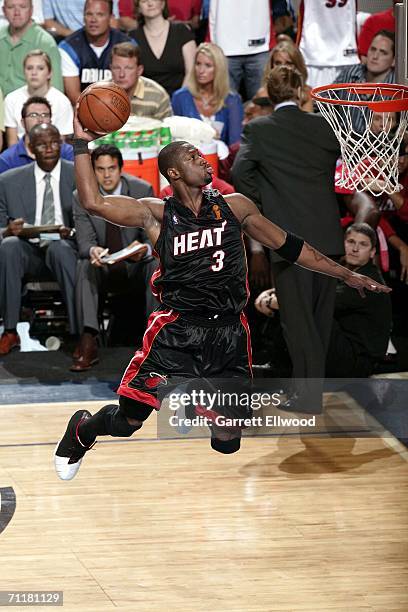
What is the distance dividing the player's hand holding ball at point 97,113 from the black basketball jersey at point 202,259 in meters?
0.47

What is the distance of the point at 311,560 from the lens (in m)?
4.61

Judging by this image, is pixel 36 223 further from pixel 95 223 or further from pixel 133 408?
pixel 133 408

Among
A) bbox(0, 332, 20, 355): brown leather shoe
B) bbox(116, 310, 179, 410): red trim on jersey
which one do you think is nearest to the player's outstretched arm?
bbox(116, 310, 179, 410): red trim on jersey

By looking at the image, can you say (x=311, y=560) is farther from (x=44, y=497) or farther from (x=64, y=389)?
(x=64, y=389)

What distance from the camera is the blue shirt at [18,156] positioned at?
734 cm

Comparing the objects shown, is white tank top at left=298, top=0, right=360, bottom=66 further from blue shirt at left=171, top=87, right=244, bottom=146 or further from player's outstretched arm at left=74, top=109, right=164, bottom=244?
player's outstretched arm at left=74, top=109, right=164, bottom=244

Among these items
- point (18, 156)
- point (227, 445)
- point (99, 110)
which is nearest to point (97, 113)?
point (99, 110)

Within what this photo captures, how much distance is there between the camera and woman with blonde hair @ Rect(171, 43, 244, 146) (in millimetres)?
7352

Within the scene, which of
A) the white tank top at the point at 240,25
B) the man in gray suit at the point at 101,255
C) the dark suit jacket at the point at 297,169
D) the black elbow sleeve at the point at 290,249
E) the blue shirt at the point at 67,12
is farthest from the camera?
the blue shirt at the point at 67,12

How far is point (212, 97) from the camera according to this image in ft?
24.6

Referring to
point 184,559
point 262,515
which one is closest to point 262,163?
point 262,515

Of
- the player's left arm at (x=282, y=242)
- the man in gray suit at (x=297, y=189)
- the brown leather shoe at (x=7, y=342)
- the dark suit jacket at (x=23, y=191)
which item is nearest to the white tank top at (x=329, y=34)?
the man in gray suit at (x=297, y=189)

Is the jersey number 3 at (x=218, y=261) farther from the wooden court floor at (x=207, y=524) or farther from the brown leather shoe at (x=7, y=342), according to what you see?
the brown leather shoe at (x=7, y=342)

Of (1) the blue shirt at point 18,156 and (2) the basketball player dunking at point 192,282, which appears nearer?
(2) the basketball player dunking at point 192,282
